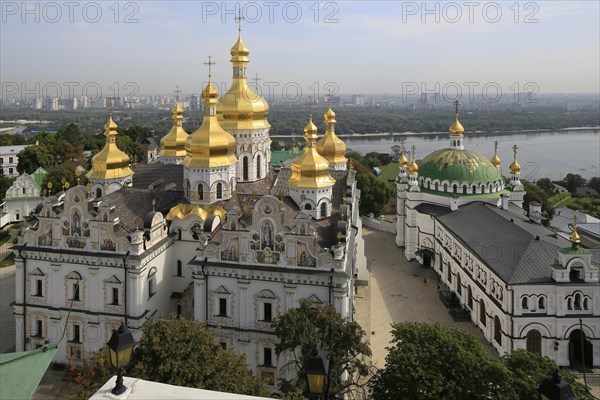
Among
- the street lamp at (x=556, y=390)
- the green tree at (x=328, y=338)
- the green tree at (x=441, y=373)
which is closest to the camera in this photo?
the street lamp at (x=556, y=390)

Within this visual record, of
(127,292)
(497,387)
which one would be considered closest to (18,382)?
(497,387)

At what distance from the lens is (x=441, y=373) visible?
977 cm

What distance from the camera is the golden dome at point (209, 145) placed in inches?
673

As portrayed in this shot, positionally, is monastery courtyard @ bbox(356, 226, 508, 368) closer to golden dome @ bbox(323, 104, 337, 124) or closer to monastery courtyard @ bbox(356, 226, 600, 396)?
monastery courtyard @ bbox(356, 226, 600, 396)

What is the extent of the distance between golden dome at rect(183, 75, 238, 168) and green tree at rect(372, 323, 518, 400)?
30.9ft

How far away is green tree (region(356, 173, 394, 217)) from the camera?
3309 centimetres

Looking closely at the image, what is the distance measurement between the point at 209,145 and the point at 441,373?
10.7 meters

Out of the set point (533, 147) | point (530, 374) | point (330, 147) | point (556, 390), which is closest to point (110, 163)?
point (330, 147)

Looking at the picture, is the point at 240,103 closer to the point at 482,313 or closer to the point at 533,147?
the point at 482,313

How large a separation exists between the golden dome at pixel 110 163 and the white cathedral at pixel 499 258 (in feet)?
45.5

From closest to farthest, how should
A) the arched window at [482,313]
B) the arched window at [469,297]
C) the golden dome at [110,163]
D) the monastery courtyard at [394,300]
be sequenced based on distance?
the arched window at [482,313]
the monastery courtyard at [394,300]
the arched window at [469,297]
the golden dome at [110,163]

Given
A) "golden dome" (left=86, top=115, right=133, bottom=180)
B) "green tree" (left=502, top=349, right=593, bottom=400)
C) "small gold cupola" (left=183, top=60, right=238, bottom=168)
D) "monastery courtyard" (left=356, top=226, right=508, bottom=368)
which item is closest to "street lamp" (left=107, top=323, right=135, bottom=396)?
"green tree" (left=502, top=349, right=593, bottom=400)

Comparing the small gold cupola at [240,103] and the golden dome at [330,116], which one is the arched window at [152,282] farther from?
the golden dome at [330,116]

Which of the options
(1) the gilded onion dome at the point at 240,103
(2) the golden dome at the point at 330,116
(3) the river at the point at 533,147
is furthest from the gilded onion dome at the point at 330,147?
(3) the river at the point at 533,147
